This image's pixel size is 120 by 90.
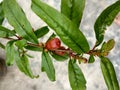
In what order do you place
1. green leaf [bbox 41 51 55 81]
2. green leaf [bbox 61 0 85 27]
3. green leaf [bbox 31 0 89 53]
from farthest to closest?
green leaf [bbox 41 51 55 81]
green leaf [bbox 61 0 85 27]
green leaf [bbox 31 0 89 53]

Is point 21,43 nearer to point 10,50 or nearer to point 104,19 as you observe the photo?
point 10,50

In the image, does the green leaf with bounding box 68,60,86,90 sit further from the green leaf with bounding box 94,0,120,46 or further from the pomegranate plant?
the green leaf with bounding box 94,0,120,46

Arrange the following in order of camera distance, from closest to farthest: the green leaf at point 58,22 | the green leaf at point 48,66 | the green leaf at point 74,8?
the green leaf at point 58,22, the green leaf at point 74,8, the green leaf at point 48,66

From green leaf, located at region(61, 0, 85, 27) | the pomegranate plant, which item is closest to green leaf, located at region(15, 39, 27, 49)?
the pomegranate plant

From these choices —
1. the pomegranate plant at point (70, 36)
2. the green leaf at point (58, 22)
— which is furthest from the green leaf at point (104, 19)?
the green leaf at point (58, 22)

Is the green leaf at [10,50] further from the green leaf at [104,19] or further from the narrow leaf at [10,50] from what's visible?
the green leaf at [104,19]

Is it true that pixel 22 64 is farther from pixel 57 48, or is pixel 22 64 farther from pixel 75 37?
pixel 75 37

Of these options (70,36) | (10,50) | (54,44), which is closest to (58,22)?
(70,36)
